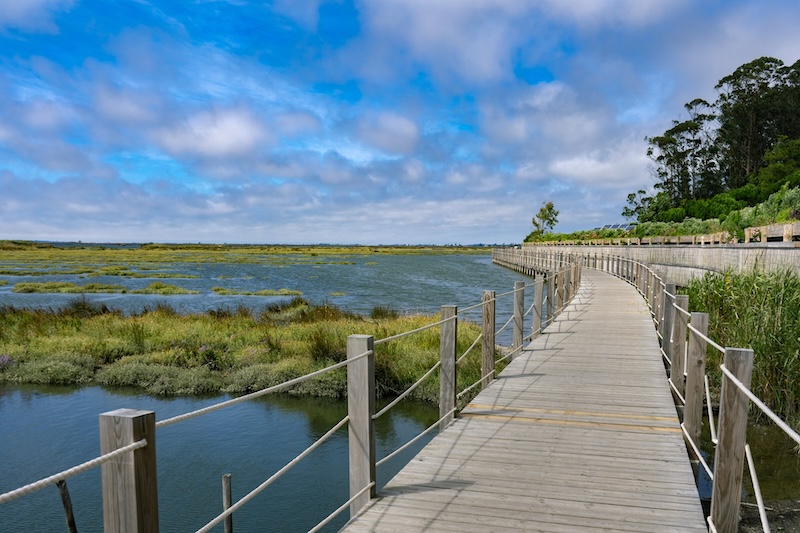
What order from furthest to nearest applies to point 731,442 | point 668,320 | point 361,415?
point 668,320 → point 361,415 → point 731,442

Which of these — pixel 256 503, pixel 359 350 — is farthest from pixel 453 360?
pixel 256 503

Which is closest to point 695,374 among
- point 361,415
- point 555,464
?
point 555,464

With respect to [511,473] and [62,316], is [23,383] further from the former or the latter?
[511,473]

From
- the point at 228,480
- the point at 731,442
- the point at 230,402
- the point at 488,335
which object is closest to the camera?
the point at 230,402

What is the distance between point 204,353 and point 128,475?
1343cm

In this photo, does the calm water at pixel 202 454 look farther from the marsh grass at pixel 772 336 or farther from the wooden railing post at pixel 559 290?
the marsh grass at pixel 772 336

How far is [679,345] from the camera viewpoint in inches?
289

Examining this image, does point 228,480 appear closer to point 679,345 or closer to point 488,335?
point 488,335

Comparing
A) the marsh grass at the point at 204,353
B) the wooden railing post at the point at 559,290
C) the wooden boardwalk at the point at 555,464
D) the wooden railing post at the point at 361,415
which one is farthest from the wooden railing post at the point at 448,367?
the wooden railing post at the point at 559,290

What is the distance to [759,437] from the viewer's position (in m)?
8.80

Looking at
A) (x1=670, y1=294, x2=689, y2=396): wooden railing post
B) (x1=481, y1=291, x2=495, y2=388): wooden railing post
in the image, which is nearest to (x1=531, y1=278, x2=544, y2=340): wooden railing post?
(x1=481, y1=291, x2=495, y2=388): wooden railing post

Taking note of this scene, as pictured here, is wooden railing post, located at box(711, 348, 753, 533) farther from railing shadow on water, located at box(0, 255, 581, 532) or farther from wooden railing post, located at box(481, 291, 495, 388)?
wooden railing post, located at box(481, 291, 495, 388)

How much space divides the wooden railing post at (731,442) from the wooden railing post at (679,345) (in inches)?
143

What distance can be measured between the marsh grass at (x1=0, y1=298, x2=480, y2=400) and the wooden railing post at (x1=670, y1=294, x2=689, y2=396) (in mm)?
5373
